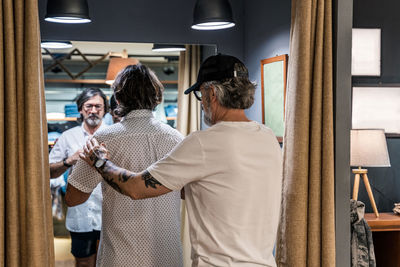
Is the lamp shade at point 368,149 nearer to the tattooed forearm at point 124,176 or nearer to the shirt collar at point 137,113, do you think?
the shirt collar at point 137,113

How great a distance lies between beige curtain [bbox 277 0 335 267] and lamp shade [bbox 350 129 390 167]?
43.6 inches

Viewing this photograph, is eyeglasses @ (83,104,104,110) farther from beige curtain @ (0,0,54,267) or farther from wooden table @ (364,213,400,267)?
wooden table @ (364,213,400,267)

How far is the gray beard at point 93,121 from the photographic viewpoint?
12.0 feet

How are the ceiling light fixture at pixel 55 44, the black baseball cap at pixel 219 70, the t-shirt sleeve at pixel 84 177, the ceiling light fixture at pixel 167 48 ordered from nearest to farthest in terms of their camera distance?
1. the black baseball cap at pixel 219 70
2. the t-shirt sleeve at pixel 84 177
3. the ceiling light fixture at pixel 55 44
4. the ceiling light fixture at pixel 167 48

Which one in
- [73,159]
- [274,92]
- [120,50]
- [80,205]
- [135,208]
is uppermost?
[120,50]

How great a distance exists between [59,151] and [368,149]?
2.12 meters

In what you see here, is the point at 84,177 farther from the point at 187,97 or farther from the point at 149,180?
the point at 187,97

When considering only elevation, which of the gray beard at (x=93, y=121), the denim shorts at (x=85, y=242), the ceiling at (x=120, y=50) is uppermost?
the ceiling at (x=120, y=50)

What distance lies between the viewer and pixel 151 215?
2.24 m

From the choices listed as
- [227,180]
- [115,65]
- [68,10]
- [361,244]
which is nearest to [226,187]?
[227,180]

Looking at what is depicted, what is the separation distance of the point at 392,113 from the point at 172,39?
1766mm

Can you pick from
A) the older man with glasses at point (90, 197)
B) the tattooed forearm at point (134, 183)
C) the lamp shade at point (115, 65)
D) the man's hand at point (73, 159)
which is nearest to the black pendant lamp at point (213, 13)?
the lamp shade at point (115, 65)

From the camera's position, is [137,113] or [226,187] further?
[137,113]

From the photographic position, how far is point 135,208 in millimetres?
2232
